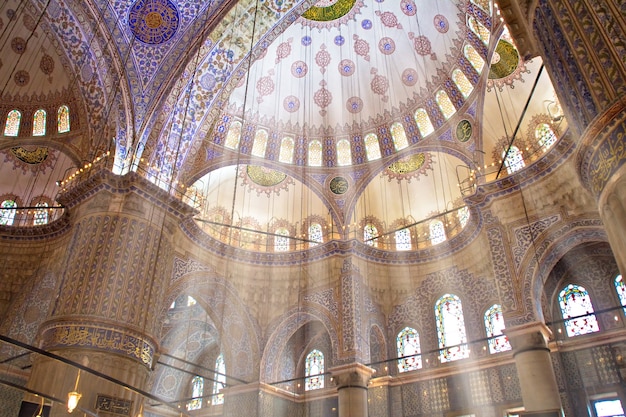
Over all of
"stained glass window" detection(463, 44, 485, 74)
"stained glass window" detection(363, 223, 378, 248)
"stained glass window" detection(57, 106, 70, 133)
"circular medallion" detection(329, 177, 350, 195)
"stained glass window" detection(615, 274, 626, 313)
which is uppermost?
"stained glass window" detection(463, 44, 485, 74)

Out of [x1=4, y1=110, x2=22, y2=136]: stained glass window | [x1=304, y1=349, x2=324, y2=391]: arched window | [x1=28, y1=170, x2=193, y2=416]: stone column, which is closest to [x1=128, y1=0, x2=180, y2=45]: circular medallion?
[x1=28, y1=170, x2=193, y2=416]: stone column

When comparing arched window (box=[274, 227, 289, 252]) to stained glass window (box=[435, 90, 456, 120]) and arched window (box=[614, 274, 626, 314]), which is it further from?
arched window (box=[614, 274, 626, 314])

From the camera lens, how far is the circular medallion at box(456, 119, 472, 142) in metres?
12.3

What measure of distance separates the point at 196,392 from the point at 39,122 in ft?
29.5

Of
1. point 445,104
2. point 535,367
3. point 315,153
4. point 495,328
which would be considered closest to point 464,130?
point 445,104

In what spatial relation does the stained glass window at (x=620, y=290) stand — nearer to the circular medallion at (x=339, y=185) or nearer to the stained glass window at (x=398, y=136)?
the stained glass window at (x=398, y=136)

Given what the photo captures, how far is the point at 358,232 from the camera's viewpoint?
44.8 ft

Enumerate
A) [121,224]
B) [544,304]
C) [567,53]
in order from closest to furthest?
[567,53]
[121,224]
[544,304]

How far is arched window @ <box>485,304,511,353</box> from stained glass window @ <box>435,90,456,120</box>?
4894 millimetres

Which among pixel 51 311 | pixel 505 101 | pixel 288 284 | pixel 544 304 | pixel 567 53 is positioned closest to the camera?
pixel 567 53

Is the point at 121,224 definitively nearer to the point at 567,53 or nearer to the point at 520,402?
the point at 567,53

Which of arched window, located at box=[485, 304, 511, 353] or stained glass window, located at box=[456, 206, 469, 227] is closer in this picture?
arched window, located at box=[485, 304, 511, 353]

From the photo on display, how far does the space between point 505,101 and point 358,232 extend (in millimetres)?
4874

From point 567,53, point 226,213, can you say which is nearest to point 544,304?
point 567,53
